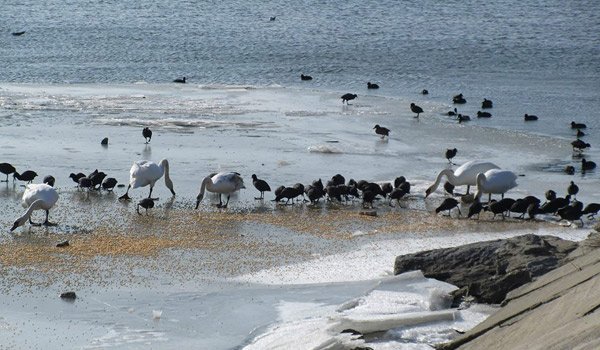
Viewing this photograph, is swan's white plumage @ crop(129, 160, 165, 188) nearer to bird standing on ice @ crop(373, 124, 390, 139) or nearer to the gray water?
bird standing on ice @ crop(373, 124, 390, 139)

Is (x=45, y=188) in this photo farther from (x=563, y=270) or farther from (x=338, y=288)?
(x=563, y=270)

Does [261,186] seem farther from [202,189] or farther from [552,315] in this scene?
[552,315]

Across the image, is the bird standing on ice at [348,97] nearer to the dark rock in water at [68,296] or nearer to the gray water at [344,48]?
the gray water at [344,48]

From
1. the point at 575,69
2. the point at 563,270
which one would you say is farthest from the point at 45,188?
the point at 575,69

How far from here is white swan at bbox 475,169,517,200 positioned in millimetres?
18078

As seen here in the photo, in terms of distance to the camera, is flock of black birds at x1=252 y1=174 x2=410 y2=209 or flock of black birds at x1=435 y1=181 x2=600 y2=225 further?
flock of black birds at x1=252 y1=174 x2=410 y2=209

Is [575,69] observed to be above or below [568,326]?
above

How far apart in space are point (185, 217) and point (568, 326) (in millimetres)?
9993

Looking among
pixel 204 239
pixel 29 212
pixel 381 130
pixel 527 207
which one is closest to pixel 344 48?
pixel 381 130

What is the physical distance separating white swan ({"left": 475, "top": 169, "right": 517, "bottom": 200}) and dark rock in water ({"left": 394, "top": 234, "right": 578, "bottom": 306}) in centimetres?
497

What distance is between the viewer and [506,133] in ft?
84.0

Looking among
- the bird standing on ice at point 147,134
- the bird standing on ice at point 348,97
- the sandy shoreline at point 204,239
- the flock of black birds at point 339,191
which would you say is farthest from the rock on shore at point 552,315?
the bird standing on ice at point 348,97

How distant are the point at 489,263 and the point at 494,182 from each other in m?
5.83

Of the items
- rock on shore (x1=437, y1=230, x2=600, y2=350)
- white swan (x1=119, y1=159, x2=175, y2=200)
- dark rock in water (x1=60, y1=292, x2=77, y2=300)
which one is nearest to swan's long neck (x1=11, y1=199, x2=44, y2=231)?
white swan (x1=119, y1=159, x2=175, y2=200)
